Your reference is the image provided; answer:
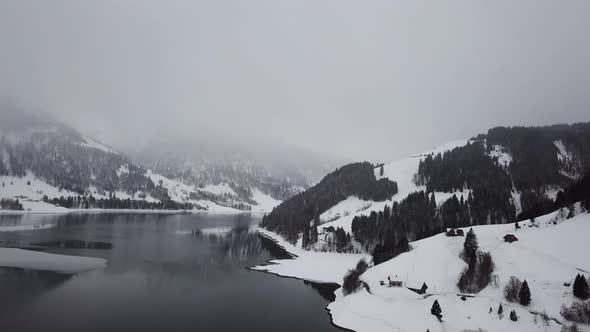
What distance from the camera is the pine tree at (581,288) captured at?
48481mm

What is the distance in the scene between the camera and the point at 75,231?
15475 centimetres

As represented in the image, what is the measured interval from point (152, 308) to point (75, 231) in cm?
12569

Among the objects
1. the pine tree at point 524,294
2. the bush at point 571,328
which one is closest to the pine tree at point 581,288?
the pine tree at point 524,294

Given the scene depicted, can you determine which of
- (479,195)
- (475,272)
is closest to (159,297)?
(475,272)

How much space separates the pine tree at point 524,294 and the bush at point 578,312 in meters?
4.49

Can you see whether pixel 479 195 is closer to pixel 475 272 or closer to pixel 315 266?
pixel 315 266

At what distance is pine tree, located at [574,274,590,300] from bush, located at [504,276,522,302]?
24.7 feet

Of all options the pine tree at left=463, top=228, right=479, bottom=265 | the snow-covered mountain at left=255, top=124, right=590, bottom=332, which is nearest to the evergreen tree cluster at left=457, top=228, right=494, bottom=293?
the pine tree at left=463, top=228, right=479, bottom=265

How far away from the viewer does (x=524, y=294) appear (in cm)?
5181

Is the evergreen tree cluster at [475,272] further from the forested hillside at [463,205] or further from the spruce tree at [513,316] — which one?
the forested hillside at [463,205]

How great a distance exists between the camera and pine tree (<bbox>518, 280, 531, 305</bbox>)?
51.4 metres

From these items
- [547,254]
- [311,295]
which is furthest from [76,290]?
[547,254]

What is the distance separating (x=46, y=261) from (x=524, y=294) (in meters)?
108

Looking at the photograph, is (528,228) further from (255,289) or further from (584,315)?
(255,289)
